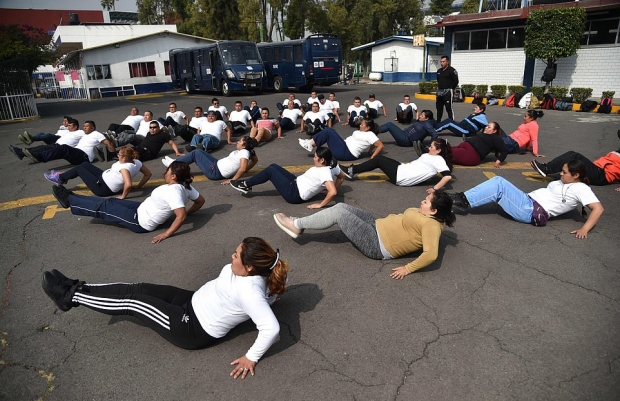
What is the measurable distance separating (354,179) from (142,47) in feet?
110

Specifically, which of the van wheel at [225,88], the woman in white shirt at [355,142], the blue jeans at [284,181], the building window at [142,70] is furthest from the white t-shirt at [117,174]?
the building window at [142,70]

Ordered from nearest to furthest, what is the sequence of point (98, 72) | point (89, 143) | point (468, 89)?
point (89, 143)
point (468, 89)
point (98, 72)

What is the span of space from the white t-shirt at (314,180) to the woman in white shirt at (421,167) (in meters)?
1.17

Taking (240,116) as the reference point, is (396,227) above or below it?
below

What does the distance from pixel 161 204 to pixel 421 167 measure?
4.02 metres

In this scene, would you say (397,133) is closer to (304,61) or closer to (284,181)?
(284,181)

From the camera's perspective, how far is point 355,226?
14.5 ft

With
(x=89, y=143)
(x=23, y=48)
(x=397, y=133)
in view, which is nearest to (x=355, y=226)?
(x=397, y=133)

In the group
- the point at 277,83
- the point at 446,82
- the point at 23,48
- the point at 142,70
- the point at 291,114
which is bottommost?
the point at 291,114

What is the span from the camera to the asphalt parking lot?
291 cm

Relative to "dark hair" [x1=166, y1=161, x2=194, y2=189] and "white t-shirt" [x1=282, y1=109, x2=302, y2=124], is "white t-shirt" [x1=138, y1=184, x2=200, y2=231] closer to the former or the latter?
"dark hair" [x1=166, y1=161, x2=194, y2=189]

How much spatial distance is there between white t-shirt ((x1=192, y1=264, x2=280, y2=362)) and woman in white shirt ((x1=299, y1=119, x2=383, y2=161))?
219 inches

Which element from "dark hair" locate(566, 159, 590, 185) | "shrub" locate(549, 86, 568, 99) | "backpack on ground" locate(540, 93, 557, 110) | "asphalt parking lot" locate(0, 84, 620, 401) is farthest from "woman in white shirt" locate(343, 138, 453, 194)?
"shrub" locate(549, 86, 568, 99)

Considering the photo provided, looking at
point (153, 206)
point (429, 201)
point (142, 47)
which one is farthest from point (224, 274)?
point (142, 47)
